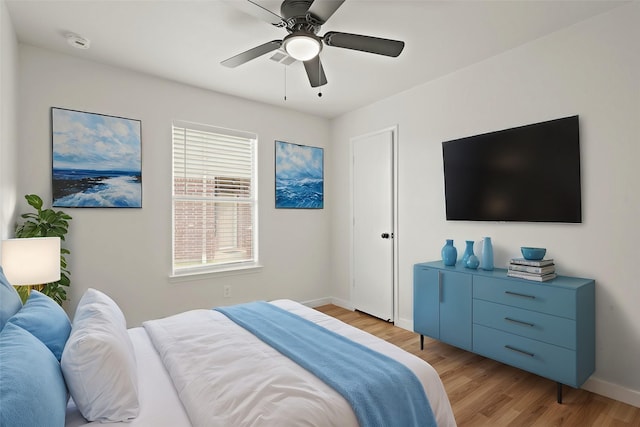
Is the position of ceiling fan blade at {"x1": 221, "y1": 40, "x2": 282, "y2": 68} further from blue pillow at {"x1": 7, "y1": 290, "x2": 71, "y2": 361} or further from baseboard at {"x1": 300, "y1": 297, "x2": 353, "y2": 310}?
baseboard at {"x1": 300, "y1": 297, "x2": 353, "y2": 310}

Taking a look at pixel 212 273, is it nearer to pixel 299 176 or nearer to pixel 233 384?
pixel 299 176

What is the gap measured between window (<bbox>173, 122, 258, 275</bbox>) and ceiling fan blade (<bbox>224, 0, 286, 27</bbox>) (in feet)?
6.30

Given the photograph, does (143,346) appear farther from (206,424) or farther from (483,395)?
(483,395)

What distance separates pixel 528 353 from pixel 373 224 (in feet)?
6.83

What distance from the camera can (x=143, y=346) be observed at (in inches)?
72.0

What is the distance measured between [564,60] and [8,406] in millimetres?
3509

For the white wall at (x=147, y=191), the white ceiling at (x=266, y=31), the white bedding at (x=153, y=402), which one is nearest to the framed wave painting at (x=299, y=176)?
the white wall at (x=147, y=191)

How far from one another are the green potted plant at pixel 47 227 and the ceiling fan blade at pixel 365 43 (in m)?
2.51

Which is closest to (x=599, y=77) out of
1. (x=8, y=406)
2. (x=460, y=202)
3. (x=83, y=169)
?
(x=460, y=202)

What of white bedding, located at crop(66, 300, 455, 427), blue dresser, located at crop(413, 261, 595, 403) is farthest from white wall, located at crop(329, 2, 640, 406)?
white bedding, located at crop(66, 300, 455, 427)

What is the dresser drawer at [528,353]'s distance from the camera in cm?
216

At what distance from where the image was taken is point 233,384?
132cm

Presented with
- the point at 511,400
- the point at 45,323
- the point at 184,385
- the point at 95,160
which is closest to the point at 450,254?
the point at 511,400

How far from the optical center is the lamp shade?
1988mm
